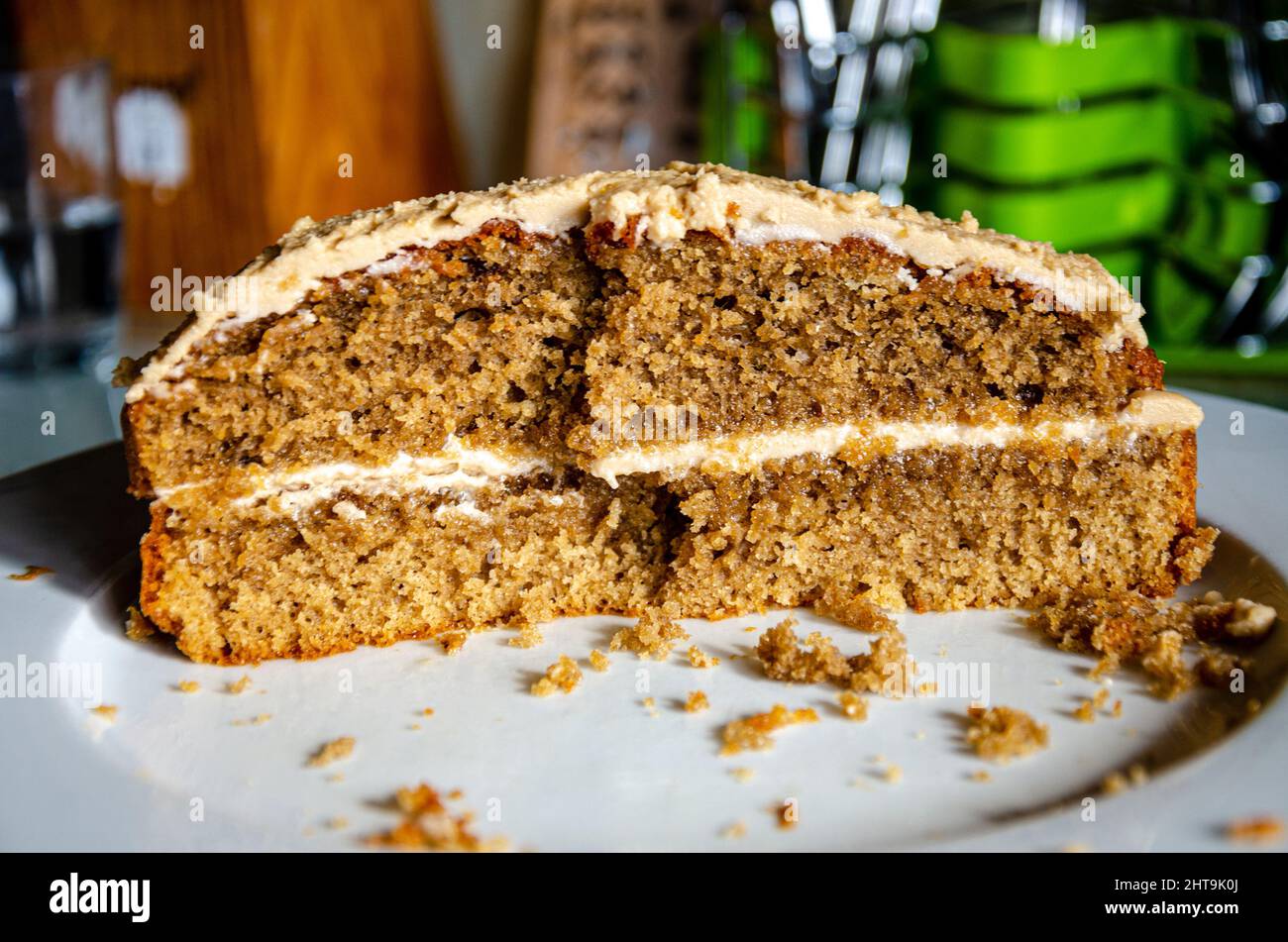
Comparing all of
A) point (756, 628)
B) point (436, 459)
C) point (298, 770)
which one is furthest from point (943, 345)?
point (298, 770)

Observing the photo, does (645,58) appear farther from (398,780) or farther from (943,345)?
(398,780)

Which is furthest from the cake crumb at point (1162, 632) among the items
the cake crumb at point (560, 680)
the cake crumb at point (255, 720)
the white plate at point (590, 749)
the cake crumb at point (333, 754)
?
the cake crumb at point (255, 720)

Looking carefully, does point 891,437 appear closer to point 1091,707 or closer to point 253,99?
point 1091,707

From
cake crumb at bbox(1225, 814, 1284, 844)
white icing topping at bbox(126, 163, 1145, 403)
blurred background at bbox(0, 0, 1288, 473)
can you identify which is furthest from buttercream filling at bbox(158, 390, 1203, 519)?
blurred background at bbox(0, 0, 1288, 473)

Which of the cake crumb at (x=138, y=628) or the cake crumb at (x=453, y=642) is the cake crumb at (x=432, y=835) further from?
the cake crumb at (x=138, y=628)

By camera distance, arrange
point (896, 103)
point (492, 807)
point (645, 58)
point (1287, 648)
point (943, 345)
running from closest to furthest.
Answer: point (492, 807)
point (1287, 648)
point (943, 345)
point (896, 103)
point (645, 58)

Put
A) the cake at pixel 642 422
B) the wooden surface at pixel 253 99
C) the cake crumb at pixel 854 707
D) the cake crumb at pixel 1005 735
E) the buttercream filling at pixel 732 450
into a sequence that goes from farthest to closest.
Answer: the wooden surface at pixel 253 99, the buttercream filling at pixel 732 450, the cake at pixel 642 422, the cake crumb at pixel 854 707, the cake crumb at pixel 1005 735
